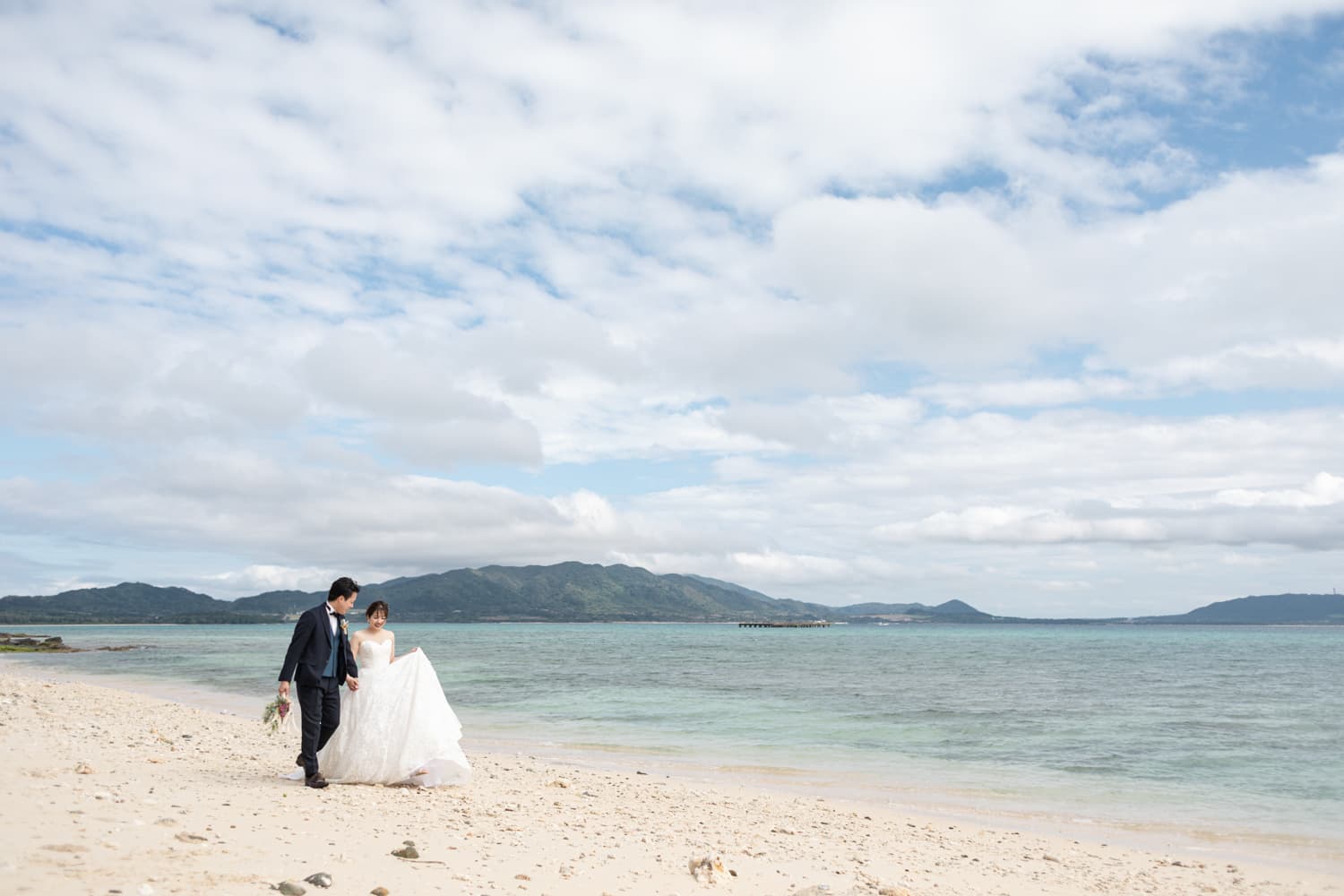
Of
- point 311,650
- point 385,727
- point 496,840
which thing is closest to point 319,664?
point 311,650

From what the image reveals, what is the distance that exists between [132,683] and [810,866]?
36793mm

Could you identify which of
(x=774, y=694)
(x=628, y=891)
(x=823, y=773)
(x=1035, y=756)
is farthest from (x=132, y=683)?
(x=628, y=891)

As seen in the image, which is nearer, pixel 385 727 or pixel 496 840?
pixel 496 840

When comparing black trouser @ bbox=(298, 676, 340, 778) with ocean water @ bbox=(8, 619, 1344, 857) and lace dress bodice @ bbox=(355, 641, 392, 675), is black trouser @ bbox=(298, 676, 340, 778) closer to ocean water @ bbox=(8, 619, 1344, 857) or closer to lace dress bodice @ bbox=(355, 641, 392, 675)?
lace dress bodice @ bbox=(355, 641, 392, 675)

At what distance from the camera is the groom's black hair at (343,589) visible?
1023 cm

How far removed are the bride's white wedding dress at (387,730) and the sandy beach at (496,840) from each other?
274mm

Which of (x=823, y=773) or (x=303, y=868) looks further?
(x=823, y=773)

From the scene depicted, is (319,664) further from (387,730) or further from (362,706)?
(387,730)

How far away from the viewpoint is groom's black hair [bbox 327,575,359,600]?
10.2 meters

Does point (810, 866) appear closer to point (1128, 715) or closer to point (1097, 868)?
point (1097, 868)

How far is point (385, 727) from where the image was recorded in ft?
34.9

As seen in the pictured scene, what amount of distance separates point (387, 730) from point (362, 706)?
414 mm

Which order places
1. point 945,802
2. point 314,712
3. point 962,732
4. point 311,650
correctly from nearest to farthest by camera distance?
point 311,650 < point 314,712 < point 945,802 < point 962,732

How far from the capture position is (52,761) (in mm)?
10898
